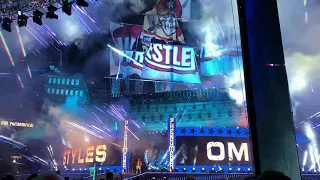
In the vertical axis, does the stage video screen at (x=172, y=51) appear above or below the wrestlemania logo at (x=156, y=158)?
above

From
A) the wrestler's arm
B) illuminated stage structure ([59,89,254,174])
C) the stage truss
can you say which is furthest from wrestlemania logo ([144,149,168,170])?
the wrestler's arm

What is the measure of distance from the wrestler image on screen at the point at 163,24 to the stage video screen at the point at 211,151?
1793 cm

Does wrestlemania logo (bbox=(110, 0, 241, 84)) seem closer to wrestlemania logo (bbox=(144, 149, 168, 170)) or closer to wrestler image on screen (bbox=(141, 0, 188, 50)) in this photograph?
wrestler image on screen (bbox=(141, 0, 188, 50))

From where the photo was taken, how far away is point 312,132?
69.4 ft

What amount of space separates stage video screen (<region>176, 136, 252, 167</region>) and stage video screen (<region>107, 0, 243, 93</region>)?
556 inches

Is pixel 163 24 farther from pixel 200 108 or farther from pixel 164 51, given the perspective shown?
pixel 200 108

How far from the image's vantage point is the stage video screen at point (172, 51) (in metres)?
31.9

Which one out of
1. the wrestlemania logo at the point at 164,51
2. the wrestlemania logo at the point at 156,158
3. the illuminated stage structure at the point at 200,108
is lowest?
the wrestlemania logo at the point at 156,158

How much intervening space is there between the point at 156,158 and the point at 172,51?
16829mm

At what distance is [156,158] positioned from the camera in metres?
17.6

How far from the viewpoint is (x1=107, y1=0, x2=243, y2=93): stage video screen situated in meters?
31.9

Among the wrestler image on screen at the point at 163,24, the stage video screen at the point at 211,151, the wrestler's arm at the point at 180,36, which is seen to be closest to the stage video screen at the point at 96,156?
the stage video screen at the point at 211,151

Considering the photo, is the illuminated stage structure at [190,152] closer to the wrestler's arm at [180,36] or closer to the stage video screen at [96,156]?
the stage video screen at [96,156]

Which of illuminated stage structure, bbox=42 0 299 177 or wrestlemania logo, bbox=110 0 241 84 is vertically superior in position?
wrestlemania logo, bbox=110 0 241 84
